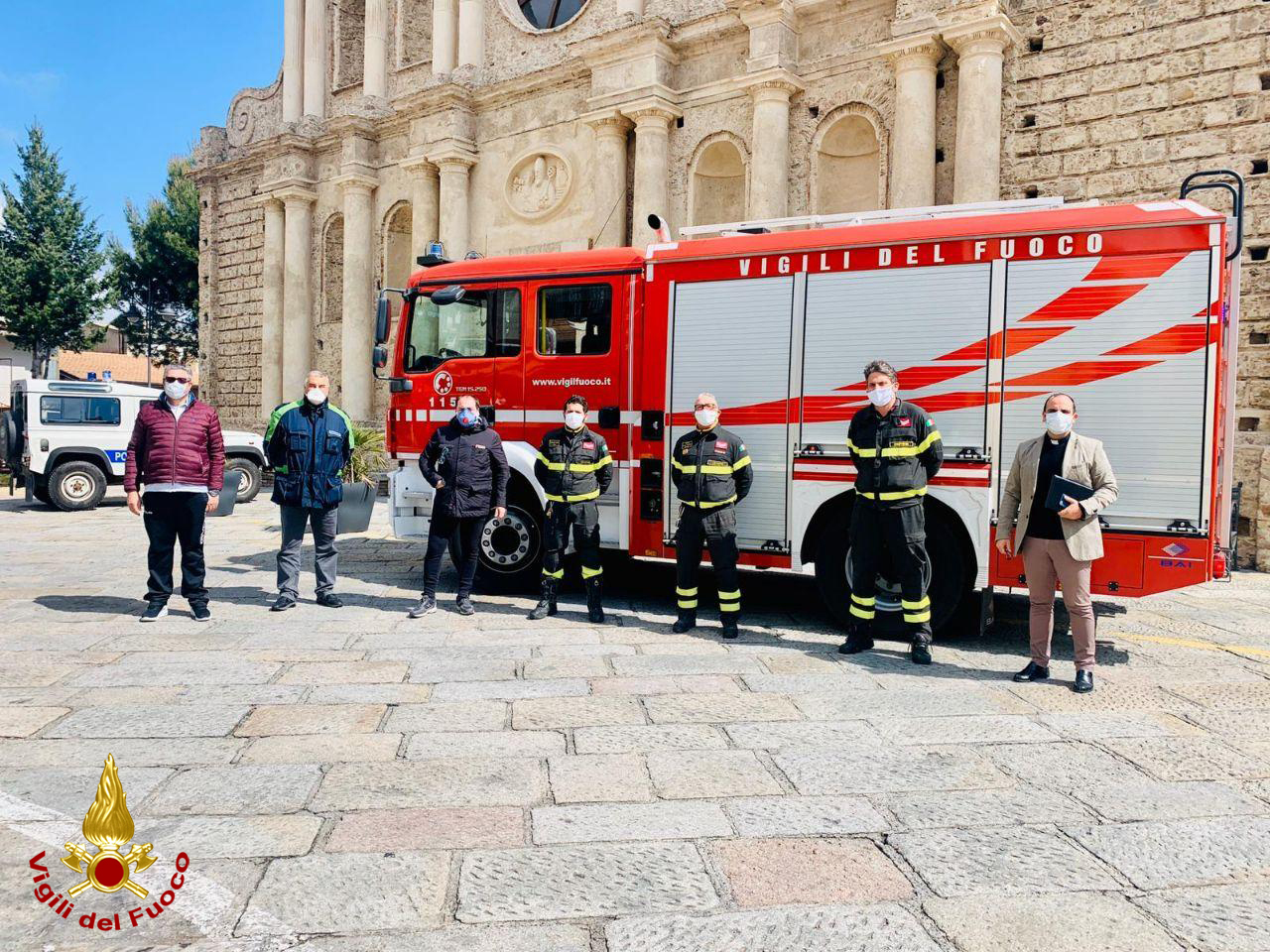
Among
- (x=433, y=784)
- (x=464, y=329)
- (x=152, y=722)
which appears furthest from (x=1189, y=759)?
(x=464, y=329)

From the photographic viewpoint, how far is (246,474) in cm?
1825

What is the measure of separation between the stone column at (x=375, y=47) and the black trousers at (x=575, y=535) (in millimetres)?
19112

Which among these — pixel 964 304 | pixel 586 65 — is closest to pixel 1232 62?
pixel 964 304

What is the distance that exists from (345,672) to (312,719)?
3.17 feet

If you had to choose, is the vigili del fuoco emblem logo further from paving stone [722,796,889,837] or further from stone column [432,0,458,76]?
stone column [432,0,458,76]

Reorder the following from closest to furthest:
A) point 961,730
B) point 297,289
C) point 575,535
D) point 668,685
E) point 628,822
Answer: point 628,822 < point 961,730 < point 668,685 < point 575,535 < point 297,289

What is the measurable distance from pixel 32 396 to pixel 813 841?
16.9m

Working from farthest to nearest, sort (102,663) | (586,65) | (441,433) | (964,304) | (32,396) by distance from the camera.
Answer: (586,65), (32,396), (441,433), (964,304), (102,663)

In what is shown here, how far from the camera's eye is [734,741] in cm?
441

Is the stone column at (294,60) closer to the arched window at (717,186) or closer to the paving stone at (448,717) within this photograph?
the arched window at (717,186)

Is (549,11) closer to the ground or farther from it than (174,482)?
farther from it

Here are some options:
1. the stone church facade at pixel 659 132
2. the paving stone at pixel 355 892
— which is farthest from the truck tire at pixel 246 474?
the paving stone at pixel 355 892

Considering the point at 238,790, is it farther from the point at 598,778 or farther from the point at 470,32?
the point at 470,32

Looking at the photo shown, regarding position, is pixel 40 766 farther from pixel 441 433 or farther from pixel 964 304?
pixel 964 304
